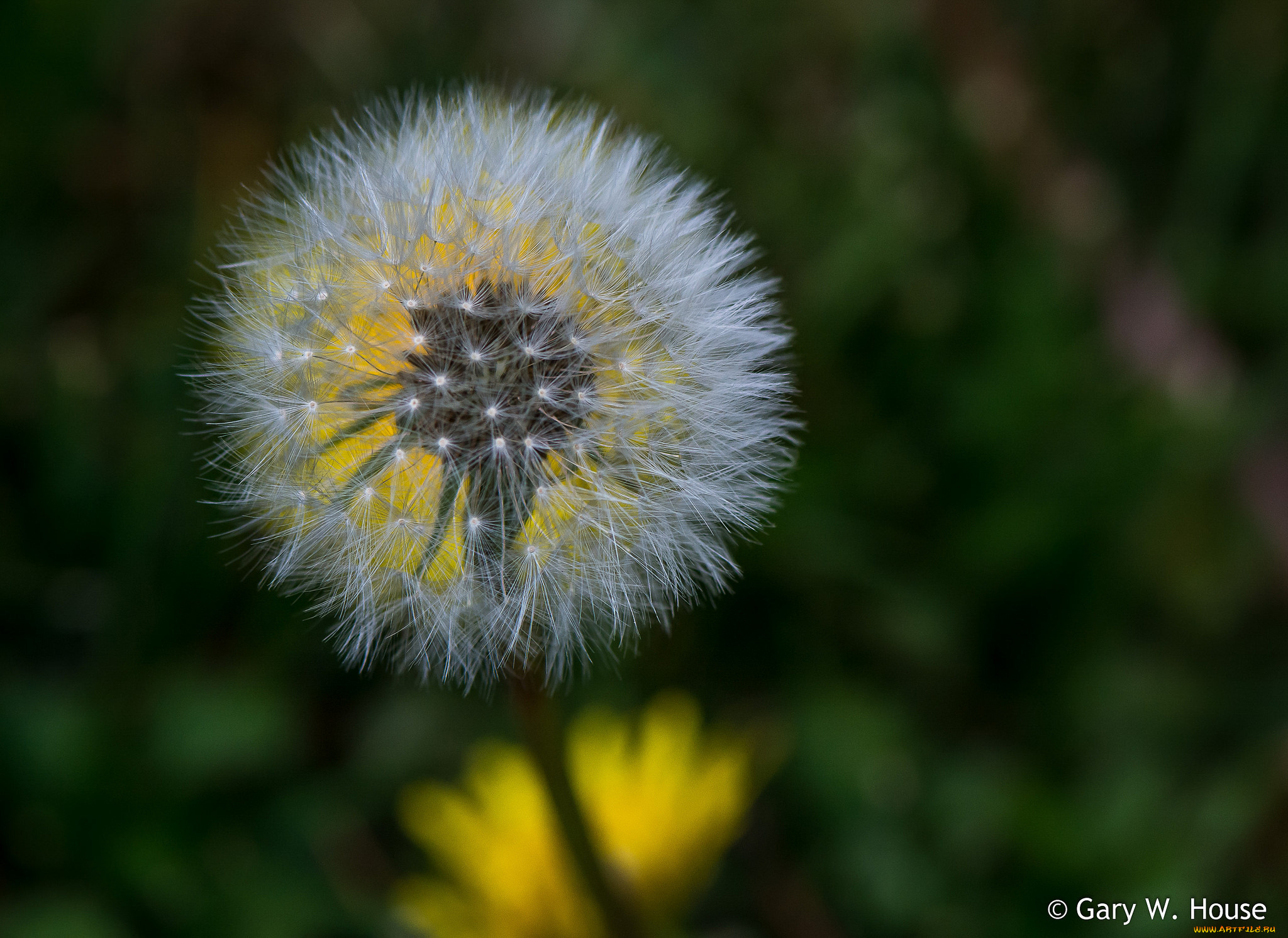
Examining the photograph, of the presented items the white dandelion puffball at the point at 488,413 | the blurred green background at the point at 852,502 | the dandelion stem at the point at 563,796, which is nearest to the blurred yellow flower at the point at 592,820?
the blurred green background at the point at 852,502

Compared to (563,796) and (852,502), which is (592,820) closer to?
(563,796)

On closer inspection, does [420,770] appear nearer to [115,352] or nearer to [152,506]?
[152,506]

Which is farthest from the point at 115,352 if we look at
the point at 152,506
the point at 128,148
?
the point at 128,148

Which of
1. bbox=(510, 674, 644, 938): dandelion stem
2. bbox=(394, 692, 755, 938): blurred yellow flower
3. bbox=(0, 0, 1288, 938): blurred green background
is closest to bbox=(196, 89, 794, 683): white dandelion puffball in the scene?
bbox=(510, 674, 644, 938): dandelion stem

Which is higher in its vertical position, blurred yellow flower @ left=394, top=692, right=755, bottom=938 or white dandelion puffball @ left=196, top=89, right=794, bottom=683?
white dandelion puffball @ left=196, top=89, right=794, bottom=683

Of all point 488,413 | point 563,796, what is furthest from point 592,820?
point 488,413

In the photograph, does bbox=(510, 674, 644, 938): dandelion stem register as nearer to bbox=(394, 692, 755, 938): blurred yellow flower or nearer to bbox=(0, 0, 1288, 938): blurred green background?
bbox=(394, 692, 755, 938): blurred yellow flower
